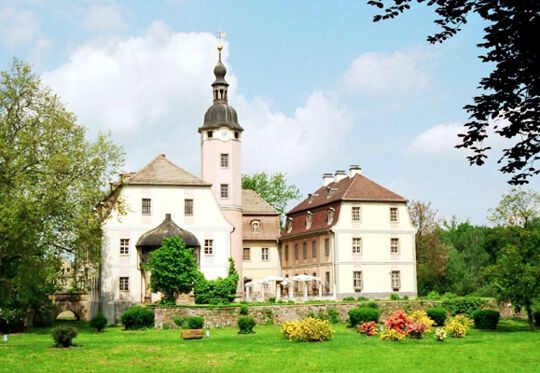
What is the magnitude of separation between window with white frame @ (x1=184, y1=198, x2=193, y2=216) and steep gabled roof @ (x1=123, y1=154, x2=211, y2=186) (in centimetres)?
113

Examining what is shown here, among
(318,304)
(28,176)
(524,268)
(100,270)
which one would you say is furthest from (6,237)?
(524,268)

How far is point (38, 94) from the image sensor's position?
36.7 meters

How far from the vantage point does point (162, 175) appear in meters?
47.8

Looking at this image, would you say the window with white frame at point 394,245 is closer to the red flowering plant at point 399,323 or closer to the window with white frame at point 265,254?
the window with white frame at point 265,254

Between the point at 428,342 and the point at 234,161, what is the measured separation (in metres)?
26.0

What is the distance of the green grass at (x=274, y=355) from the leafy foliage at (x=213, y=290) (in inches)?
486

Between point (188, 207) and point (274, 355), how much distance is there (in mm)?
24751

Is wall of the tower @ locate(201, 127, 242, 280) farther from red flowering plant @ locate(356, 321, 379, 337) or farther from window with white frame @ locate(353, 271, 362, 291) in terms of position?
red flowering plant @ locate(356, 321, 379, 337)

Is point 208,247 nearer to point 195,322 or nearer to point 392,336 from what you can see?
point 195,322

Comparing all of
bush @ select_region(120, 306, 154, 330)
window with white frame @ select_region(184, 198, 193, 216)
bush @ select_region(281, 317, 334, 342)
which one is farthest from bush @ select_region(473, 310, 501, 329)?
window with white frame @ select_region(184, 198, 193, 216)

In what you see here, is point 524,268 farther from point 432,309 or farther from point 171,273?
point 171,273

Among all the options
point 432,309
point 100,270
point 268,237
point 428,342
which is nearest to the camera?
point 428,342

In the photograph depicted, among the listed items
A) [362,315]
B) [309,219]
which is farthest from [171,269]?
[309,219]

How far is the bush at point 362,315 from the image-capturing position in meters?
36.4
